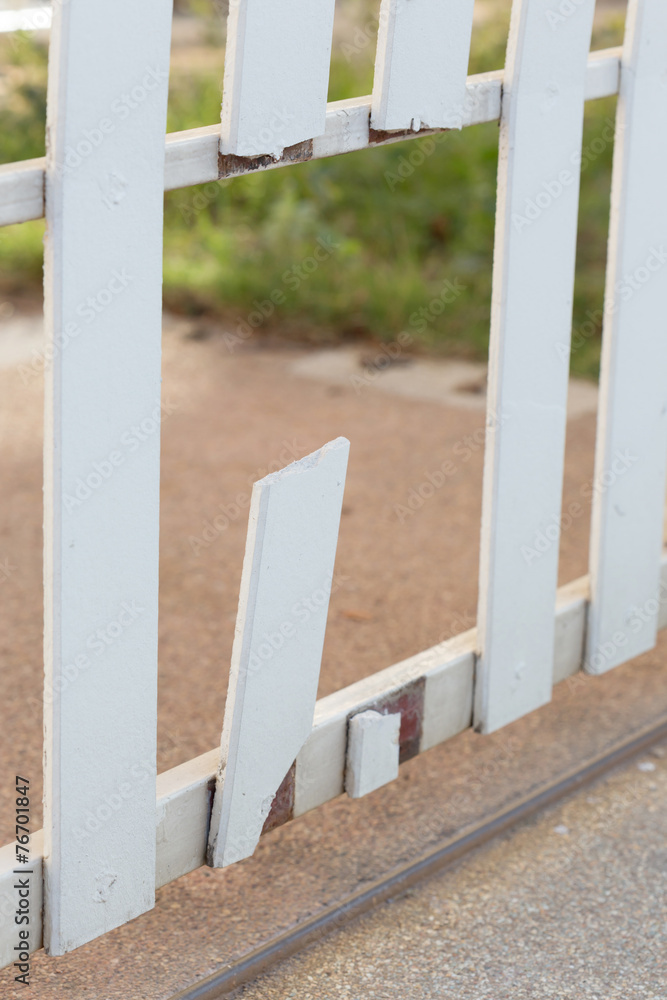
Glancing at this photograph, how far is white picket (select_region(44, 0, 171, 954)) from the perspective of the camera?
122 cm

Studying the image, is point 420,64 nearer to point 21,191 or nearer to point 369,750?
point 21,191

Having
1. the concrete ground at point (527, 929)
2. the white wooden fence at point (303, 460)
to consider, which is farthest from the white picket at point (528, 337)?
the concrete ground at point (527, 929)

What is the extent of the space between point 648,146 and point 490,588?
0.77 m

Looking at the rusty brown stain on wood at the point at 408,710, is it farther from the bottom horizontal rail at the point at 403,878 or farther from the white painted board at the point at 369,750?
the bottom horizontal rail at the point at 403,878

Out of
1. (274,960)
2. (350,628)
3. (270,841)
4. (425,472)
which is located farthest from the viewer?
(425,472)

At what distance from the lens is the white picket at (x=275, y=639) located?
4.91 ft

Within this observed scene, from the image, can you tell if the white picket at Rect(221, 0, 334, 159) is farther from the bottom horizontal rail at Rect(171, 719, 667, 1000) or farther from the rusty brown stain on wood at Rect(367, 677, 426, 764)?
the bottom horizontal rail at Rect(171, 719, 667, 1000)

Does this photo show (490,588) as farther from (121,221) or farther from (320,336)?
(320,336)

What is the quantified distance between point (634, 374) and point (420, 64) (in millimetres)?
736

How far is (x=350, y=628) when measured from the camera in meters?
2.71

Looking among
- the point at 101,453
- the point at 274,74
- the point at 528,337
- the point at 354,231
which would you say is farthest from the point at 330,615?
the point at 354,231

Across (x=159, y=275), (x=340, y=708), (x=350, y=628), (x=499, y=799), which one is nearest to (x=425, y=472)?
(x=350, y=628)

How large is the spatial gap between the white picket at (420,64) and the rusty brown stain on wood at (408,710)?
0.86 m

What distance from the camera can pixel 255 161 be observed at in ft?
4.60
